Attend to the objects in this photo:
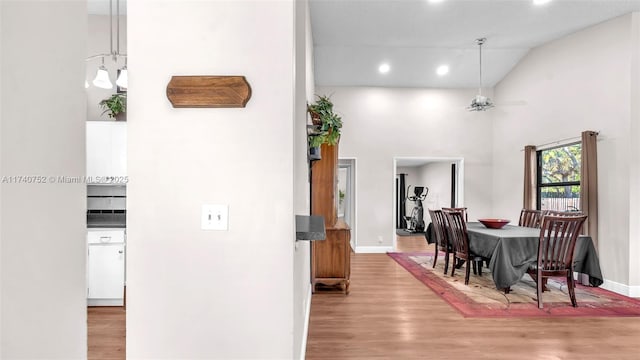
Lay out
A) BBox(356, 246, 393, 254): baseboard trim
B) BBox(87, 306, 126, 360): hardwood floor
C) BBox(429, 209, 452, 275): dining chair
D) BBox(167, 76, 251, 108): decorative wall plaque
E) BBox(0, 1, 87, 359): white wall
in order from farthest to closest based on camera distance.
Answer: BBox(356, 246, 393, 254): baseboard trim < BBox(429, 209, 452, 275): dining chair < BBox(87, 306, 126, 360): hardwood floor < BBox(167, 76, 251, 108): decorative wall plaque < BBox(0, 1, 87, 359): white wall

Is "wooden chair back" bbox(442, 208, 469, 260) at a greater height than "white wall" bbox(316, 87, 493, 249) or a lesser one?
lesser

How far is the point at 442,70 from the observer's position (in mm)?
6637

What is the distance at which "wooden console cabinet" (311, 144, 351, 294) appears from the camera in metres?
4.21

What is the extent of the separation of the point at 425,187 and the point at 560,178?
655 cm

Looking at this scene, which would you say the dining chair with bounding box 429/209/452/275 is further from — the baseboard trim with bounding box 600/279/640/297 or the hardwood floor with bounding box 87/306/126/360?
the hardwood floor with bounding box 87/306/126/360

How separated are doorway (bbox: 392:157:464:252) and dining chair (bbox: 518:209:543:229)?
191cm

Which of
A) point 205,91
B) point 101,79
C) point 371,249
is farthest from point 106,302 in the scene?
point 371,249

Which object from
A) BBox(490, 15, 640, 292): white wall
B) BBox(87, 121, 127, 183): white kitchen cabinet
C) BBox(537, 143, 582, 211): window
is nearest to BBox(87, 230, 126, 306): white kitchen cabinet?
BBox(87, 121, 127, 183): white kitchen cabinet

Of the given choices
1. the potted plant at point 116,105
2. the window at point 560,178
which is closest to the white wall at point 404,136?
the window at point 560,178

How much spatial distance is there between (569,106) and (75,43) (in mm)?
6251

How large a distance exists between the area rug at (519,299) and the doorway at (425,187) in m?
2.50

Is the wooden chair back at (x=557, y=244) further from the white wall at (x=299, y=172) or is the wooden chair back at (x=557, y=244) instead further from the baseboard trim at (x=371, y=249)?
the baseboard trim at (x=371, y=249)

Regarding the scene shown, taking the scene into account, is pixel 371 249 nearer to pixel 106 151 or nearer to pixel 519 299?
pixel 519 299

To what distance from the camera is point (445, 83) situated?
23.3 feet
